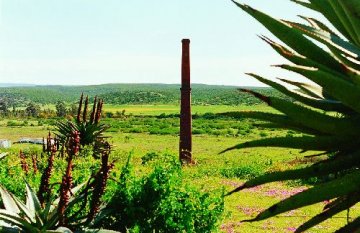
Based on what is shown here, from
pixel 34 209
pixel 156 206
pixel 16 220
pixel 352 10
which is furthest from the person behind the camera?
pixel 156 206

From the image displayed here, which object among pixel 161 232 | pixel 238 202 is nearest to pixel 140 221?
pixel 161 232

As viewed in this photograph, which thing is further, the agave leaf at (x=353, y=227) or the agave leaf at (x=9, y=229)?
the agave leaf at (x=9, y=229)

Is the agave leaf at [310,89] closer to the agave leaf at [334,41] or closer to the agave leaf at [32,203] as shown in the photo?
the agave leaf at [334,41]

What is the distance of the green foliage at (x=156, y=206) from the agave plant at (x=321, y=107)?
4.66m

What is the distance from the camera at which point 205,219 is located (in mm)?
7250

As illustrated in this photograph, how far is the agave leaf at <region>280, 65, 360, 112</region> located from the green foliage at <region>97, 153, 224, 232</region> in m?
5.00

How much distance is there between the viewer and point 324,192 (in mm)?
1883

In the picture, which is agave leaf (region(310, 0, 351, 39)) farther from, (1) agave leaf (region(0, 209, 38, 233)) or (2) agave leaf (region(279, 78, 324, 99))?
(1) agave leaf (region(0, 209, 38, 233))

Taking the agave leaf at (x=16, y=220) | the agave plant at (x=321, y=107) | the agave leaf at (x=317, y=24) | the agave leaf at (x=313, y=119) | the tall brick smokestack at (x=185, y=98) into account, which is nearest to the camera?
the agave plant at (x=321, y=107)

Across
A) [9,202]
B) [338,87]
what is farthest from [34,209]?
[338,87]

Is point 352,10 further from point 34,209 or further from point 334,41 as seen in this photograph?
point 34,209

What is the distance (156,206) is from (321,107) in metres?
4.87

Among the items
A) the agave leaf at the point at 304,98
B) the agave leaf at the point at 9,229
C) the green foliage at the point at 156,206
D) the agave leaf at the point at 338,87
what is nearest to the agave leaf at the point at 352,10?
the agave leaf at the point at 338,87

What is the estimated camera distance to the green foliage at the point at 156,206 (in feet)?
21.9
